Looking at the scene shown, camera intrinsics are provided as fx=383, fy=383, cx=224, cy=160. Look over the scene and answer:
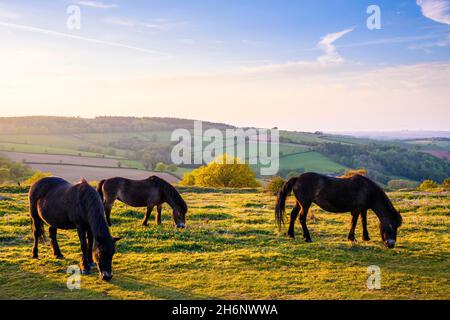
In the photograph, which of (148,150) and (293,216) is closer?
(293,216)

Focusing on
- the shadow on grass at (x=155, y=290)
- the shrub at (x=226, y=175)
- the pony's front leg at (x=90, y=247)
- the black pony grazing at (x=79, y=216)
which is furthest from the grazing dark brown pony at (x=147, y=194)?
the shrub at (x=226, y=175)

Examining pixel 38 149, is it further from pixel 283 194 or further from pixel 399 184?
pixel 283 194

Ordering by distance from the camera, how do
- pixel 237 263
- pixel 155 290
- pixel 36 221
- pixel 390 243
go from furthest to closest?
pixel 390 243 → pixel 36 221 → pixel 237 263 → pixel 155 290

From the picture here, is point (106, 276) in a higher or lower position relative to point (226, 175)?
higher

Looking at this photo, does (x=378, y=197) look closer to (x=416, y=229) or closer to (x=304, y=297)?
(x=416, y=229)

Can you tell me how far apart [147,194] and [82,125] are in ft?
328

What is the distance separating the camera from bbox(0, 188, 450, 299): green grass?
812cm

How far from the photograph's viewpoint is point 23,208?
1961 centimetres

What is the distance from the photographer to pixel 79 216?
9.17 meters

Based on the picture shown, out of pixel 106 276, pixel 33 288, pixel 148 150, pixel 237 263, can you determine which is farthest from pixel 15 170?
pixel 237 263

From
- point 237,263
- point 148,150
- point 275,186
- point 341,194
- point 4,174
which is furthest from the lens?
point 148,150

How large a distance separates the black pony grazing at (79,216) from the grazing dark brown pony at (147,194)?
436 cm

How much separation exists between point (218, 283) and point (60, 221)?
434cm

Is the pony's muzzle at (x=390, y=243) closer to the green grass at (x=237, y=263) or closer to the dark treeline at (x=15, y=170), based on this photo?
the green grass at (x=237, y=263)
